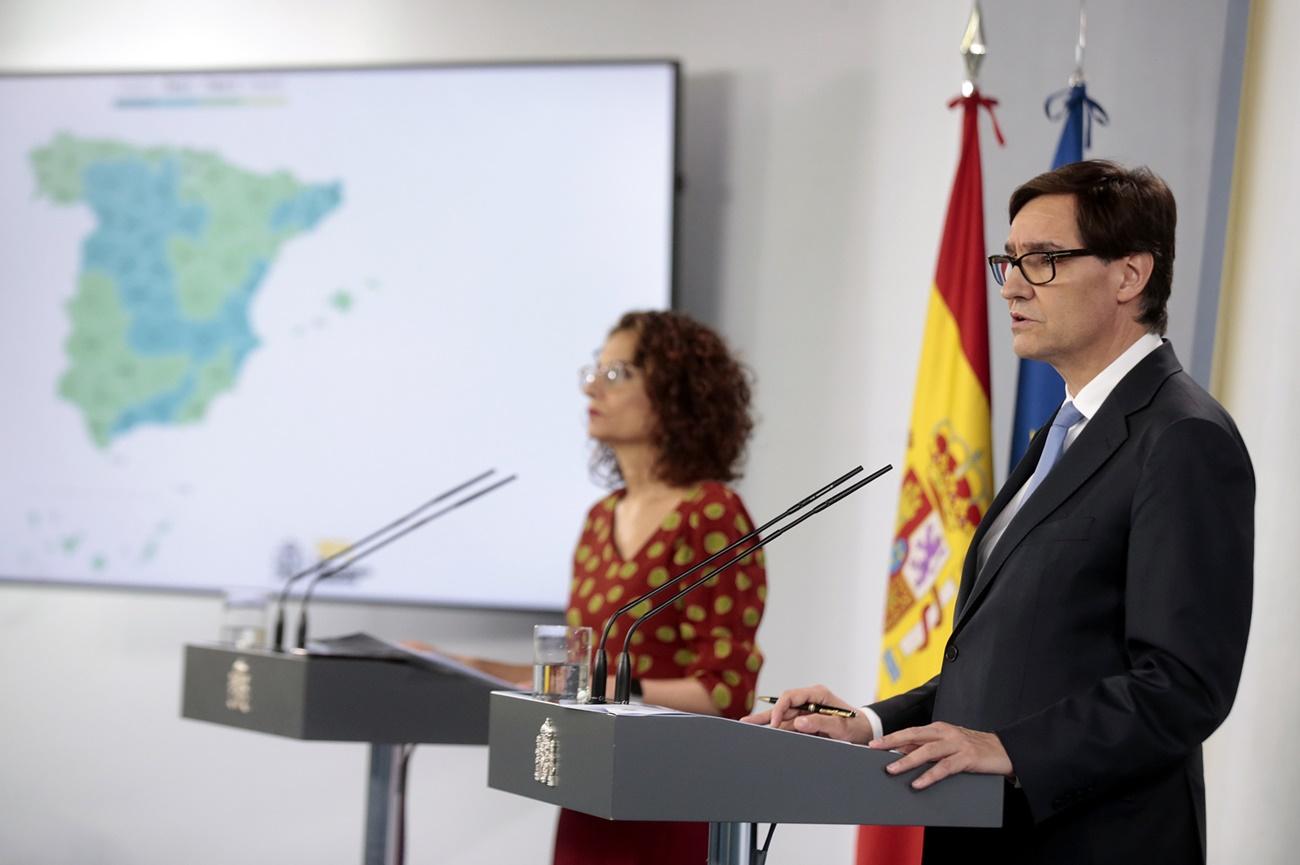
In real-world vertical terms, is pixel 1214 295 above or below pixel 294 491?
above

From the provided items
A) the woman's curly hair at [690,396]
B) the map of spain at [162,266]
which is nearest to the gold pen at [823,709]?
the woman's curly hair at [690,396]

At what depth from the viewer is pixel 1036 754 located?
5.12ft

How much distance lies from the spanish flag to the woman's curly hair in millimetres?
416

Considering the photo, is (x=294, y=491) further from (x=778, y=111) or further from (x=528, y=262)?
(x=778, y=111)

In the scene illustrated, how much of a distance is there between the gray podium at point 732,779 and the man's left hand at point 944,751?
1cm

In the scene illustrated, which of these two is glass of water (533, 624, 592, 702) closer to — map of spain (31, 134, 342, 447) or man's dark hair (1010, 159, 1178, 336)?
man's dark hair (1010, 159, 1178, 336)

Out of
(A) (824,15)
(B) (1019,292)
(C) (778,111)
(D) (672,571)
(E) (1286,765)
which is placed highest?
(A) (824,15)

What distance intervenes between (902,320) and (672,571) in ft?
4.76

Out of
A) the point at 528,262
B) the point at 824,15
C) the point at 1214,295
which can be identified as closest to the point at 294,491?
the point at 528,262

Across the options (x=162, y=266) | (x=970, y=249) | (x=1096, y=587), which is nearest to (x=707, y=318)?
(x=970, y=249)

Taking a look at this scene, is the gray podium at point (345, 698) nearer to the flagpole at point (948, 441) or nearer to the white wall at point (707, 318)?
the flagpole at point (948, 441)

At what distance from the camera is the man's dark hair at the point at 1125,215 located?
1796 millimetres

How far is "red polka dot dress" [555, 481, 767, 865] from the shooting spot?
8.45ft

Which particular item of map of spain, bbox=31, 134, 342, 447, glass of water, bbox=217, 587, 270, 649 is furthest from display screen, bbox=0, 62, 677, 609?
glass of water, bbox=217, 587, 270, 649
